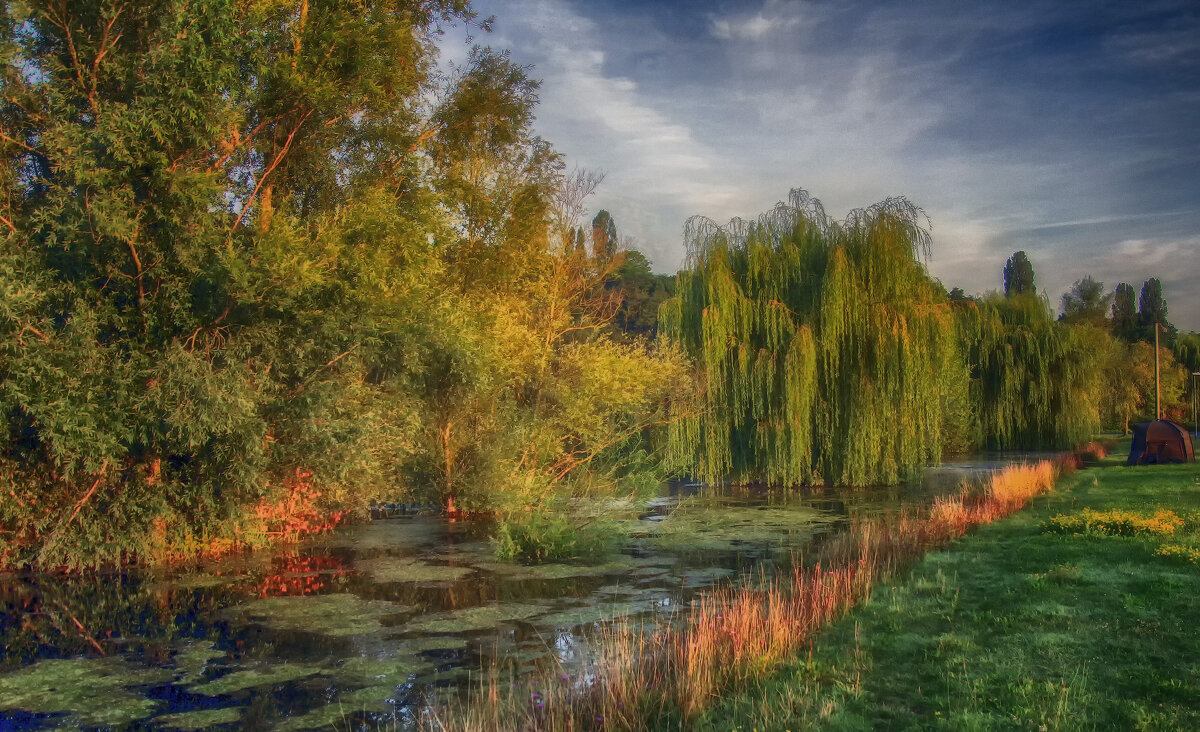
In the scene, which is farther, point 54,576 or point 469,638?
point 54,576

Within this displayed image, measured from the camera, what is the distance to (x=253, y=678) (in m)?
7.77

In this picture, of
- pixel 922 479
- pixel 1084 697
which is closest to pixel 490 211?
pixel 1084 697

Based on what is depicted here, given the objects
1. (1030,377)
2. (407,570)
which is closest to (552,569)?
(407,570)

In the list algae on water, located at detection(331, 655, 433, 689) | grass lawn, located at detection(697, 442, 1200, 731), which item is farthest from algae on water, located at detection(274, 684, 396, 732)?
grass lawn, located at detection(697, 442, 1200, 731)

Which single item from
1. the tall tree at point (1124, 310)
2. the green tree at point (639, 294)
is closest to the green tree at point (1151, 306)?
the tall tree at point (1124, 310)

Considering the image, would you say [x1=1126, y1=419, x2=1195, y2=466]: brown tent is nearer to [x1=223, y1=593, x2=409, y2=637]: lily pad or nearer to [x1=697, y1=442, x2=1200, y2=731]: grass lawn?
[x1=697, y1=442, x2=1200, y2=731]: grass lawn

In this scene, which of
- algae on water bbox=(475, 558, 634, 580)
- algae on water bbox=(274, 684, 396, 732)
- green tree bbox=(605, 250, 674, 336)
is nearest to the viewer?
algae on water bbox=(274, 684, 396, 732)

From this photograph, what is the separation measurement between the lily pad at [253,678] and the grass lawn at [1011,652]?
4057 millimetres

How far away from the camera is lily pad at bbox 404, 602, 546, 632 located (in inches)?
378

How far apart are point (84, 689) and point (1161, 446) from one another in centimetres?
3170

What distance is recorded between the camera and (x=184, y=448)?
1303 cm

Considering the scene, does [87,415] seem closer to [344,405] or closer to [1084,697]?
[344,405]

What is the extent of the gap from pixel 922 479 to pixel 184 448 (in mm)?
22042

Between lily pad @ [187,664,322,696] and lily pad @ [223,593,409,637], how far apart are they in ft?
4.29
